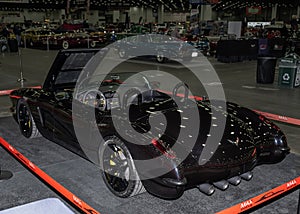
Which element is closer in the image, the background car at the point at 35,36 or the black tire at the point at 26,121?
the black tire at the point at 26,121

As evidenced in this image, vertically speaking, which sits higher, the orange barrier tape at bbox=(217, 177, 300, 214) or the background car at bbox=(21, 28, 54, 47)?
the background car at bbox=(21, 28, 54, 47)

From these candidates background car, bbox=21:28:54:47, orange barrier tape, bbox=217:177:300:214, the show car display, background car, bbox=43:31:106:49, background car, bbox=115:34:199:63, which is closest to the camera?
orange barrier tape, bbox=217:177:300:214

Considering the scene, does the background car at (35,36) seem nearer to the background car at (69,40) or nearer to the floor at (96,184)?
the background car at (69,40)

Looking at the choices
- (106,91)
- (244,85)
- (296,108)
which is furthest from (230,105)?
(244,85)

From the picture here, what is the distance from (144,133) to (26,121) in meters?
2.50

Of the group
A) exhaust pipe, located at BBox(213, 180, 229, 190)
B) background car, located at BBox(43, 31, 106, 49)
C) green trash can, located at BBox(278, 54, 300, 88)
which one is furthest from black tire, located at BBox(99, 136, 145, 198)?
background car, located at BBox(43, 31, 106, 49)

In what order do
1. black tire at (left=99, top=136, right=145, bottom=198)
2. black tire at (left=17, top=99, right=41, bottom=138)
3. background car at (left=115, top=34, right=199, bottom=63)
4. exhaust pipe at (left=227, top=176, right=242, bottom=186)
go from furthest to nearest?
background car at (left=115, top=34, right=199, bottom=63)
black tire at (left=17, top=99, right=41, bottom=138)
exhaust pipe at (left=227, top=176, right=242, bottom=186)
black tire at (left=99, top=136, right=145, bottom=198)

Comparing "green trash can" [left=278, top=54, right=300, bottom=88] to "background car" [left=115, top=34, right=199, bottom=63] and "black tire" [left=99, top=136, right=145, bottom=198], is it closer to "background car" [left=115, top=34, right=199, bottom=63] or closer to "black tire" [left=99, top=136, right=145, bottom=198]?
"background car" [left=115, top=34, right=199, bottom=63]

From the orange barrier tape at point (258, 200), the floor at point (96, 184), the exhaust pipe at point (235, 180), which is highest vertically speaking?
the orange barrier tape at point (258, 200)

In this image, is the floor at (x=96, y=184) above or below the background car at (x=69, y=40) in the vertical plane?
below

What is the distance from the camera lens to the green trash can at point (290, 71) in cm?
960

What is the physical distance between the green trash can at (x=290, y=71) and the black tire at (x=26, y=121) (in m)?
7.38

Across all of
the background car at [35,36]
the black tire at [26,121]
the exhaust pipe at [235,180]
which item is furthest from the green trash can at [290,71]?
the background car at [35,36]

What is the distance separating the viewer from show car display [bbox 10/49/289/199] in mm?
2965
